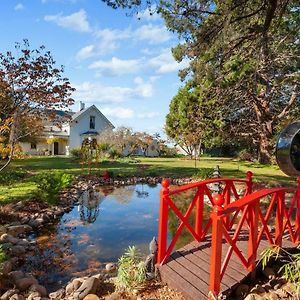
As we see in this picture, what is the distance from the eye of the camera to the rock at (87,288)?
189 inches

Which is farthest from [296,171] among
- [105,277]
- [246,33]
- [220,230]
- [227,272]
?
[246,33]

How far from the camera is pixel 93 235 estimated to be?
349 inches

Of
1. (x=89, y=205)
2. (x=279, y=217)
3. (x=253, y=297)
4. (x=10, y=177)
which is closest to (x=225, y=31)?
(x=279, y=217)

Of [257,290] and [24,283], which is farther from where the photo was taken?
[24,283]

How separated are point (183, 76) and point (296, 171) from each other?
896 cm

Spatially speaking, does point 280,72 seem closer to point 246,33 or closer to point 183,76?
point 183,76

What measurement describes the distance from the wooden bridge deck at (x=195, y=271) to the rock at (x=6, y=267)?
9.61 feet

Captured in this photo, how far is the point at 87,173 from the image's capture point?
18.3m

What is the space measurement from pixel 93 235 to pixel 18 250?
2.30 m

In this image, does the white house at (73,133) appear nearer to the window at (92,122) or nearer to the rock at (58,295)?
the window at (92,122)

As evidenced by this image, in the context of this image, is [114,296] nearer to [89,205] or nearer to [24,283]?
[24,283]

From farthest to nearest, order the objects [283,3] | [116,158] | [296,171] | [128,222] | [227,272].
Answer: [116,158] → [128,222] → [283,3] → [227,272] → [296,171]

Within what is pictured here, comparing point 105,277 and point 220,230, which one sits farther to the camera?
point 105,277

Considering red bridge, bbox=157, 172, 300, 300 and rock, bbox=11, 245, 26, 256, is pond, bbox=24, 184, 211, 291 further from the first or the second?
red bridge, bbox=157, 172, 300, 300
